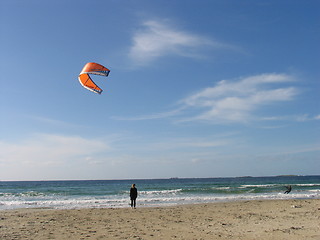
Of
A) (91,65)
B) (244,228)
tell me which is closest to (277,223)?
(244,228)

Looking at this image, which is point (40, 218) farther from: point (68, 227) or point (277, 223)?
point (277, 223)

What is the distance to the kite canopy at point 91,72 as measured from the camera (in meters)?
13.9

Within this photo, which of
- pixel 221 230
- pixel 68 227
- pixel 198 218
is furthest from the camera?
pixel 198 218

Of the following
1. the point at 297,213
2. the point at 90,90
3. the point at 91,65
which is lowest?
the point at 297,213

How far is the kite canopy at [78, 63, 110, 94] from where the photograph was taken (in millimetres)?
13852

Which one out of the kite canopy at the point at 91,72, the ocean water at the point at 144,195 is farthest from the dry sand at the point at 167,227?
the ocean water at the point at 144,195

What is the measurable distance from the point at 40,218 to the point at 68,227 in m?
2.95

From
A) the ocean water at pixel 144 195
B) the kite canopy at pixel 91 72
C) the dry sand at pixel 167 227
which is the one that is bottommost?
the ocean water at pixel 144 195

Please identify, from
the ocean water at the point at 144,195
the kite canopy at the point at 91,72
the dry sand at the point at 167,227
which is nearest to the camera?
the dry sand at the point at 167,227

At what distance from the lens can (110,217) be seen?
1252 centimetres

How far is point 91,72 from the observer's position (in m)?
14.0

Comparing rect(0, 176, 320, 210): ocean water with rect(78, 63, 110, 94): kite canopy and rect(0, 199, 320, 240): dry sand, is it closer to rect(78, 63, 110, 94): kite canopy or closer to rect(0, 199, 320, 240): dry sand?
rect(0, 199, 320, 240): dry sand

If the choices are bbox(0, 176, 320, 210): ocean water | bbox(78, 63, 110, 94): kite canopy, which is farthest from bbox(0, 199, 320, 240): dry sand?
bbox(0, 176, 320, 210): ocean water

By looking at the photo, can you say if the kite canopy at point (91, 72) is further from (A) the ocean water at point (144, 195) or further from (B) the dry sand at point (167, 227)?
(A) the ocean water at point (144, 195)
